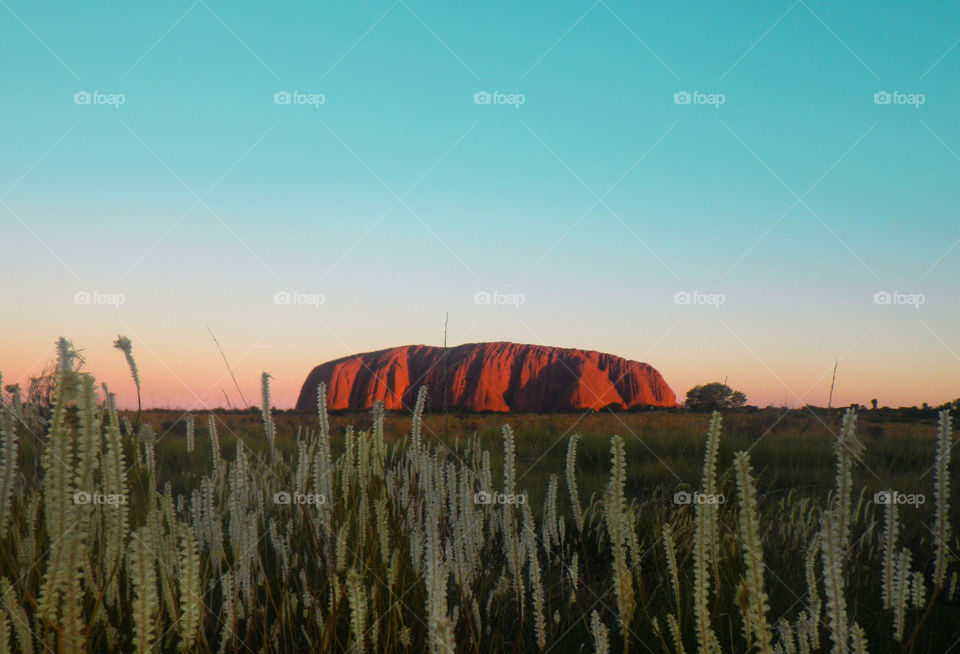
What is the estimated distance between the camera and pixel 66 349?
1.71 metres

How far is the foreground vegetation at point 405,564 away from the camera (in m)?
1.34

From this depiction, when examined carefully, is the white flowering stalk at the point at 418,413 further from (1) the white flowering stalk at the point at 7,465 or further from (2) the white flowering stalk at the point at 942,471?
(2) the white flowering stalk at the point at 942,471

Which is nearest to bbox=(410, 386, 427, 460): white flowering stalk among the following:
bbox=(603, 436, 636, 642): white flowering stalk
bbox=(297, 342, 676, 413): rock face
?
bbox=(603, 436, 636, 642): white flowering stalk

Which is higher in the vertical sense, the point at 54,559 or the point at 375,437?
the point at 375,437

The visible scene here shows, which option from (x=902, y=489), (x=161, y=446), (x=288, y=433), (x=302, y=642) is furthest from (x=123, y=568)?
(x=288, y=433)

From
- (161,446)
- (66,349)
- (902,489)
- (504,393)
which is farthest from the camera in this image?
(504,393)

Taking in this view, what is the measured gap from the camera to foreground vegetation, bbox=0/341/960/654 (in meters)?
1.34

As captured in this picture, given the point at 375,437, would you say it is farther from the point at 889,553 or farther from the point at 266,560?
the point at 889,553

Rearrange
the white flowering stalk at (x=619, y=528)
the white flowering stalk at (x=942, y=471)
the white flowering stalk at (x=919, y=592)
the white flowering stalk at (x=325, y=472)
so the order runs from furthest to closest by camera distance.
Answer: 1. the white flowering stalk at (x=919, y=592)
2. the white flowering stalk at (x=325, y=472)
3. the white flowering stalk at (x=942, y=471)
4. the white flowering stalk at (x=619, y=528)

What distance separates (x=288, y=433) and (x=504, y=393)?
4994 cm

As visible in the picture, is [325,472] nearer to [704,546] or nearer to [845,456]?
[704,546]

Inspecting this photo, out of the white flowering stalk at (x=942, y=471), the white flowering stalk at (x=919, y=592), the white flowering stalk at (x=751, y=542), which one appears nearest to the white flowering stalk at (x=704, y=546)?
the white flowering stalk at (x=751, y=542)

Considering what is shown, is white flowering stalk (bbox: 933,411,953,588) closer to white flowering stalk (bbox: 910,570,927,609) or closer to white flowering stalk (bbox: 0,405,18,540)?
white flowering stalk (bbox: 910,570,927,609)

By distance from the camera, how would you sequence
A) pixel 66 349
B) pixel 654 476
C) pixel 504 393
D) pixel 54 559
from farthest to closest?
1. pixel 504 393
2. pixel 654 476
3. pixel 66 349
4. pixel 54 559
